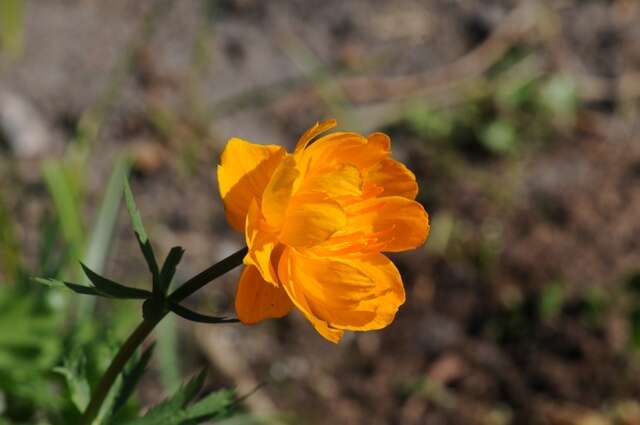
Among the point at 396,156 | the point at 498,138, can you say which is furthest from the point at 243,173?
the point at 498,138

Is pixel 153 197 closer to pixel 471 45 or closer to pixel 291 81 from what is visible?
Answer: pixel 291 81

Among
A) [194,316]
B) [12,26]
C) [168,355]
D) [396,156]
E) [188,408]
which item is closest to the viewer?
[194,316]

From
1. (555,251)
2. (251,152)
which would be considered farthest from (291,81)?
(251,152)

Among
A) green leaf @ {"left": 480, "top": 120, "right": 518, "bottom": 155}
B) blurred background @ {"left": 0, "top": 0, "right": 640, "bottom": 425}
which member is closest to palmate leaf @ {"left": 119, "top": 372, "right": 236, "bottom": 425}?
blurred background @ {"left": 0, "top": 0, "right": 640, "bottom": 425}

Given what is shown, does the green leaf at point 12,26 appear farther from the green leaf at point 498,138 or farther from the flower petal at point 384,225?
the flower petal at point 384,225

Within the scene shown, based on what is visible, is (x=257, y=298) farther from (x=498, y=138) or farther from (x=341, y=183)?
(x=498, y=138)

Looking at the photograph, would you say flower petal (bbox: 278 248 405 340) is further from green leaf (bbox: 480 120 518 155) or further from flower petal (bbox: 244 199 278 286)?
green leaf (bbox: 480 120 518 155)

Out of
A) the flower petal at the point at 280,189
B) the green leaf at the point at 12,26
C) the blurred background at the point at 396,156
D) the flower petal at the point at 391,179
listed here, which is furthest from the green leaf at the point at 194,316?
the green leaf at the point at 12,26
